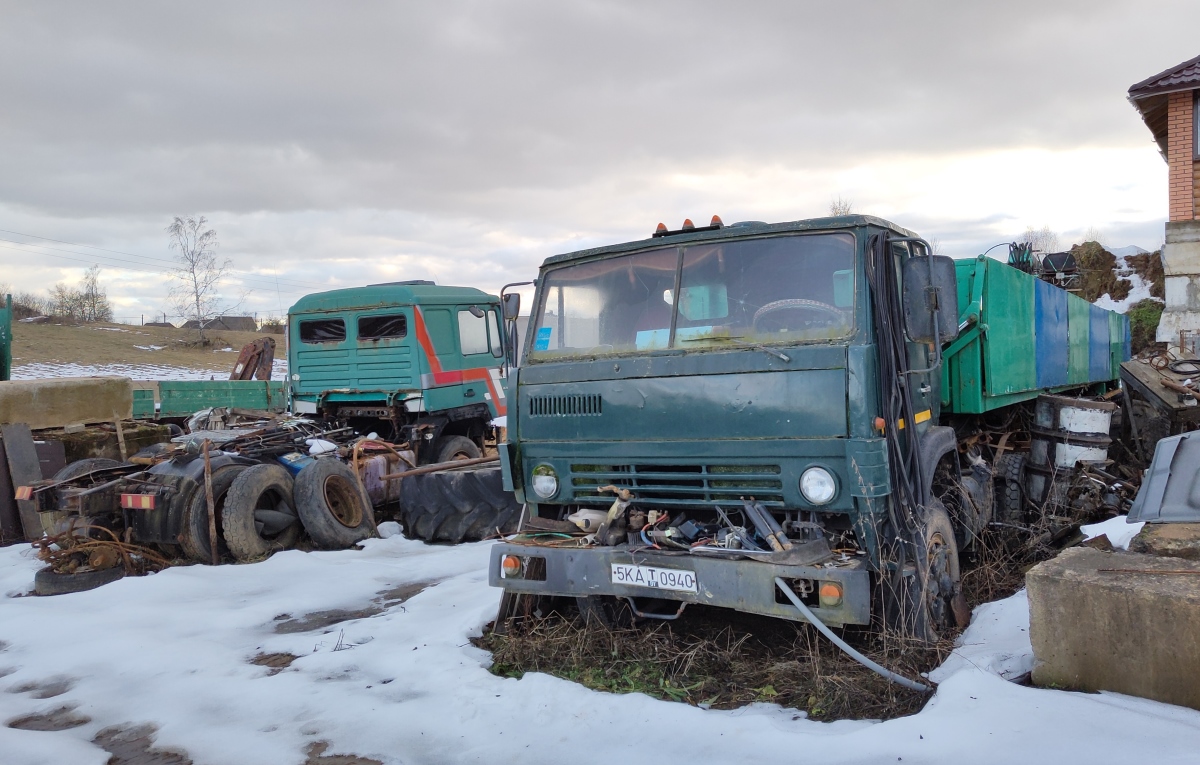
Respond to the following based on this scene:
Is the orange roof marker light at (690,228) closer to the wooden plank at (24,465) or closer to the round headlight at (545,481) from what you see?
the round headlight at (545,481)

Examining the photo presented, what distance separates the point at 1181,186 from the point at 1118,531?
13.9 m

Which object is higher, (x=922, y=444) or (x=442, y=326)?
(x=442, y=326)

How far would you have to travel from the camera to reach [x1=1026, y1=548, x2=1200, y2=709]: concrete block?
3.00 meters

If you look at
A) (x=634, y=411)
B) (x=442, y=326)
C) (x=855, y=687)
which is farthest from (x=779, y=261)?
(x=442, y=326)

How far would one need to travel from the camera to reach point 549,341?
16.0ft

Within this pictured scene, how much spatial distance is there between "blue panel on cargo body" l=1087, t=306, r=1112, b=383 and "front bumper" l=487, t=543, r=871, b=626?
778cm

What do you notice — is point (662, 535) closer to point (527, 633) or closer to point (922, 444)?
point (527, 633)

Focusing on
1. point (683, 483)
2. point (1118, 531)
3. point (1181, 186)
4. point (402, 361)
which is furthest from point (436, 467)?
point (1181, 186)

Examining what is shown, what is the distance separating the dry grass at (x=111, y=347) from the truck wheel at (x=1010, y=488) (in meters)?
30.0

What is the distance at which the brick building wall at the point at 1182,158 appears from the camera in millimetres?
15297

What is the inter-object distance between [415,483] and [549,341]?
11.7 feet

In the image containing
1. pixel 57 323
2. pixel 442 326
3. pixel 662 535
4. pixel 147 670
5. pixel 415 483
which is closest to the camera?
pixel 662 535

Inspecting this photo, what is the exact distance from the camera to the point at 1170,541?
3859 mm

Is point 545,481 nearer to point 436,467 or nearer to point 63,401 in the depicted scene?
point 436,467
